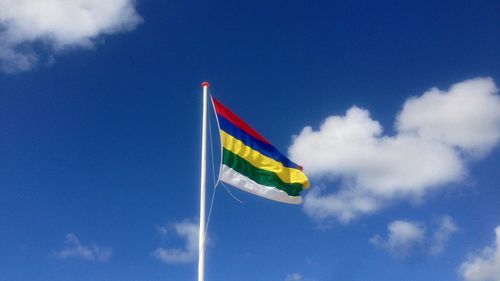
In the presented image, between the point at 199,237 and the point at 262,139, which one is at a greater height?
the point at 262,139

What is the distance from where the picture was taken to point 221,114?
64.7ft

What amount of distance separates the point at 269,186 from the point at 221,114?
3516mm

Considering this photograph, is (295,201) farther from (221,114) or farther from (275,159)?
(221,114)

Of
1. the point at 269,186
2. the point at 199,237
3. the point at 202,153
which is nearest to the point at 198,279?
the point at 199,237

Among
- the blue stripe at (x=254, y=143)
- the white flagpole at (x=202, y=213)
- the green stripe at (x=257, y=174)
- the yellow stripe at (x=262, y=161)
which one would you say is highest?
the blue stripe at (x=254, y=143)

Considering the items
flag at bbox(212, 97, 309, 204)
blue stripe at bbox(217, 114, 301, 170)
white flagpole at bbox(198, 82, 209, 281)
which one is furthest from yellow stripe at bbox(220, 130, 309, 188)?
white flagpole at bbox(198, 82, 209, 281)

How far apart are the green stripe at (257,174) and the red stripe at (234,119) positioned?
1.33 metres

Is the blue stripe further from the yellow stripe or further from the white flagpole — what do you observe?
the white flagpole

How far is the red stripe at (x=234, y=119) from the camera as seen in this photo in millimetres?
19703

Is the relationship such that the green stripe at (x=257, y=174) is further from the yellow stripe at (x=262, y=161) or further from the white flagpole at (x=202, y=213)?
the white flagpole at (x=202, y=213)

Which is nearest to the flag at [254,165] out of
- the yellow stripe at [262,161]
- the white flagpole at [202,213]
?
the yellow stripe at [262,161]

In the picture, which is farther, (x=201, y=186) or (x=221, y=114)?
(x=221, y=114)

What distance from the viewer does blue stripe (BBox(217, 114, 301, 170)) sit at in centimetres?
1978

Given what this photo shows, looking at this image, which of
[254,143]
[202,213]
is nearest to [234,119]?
[254,143]
